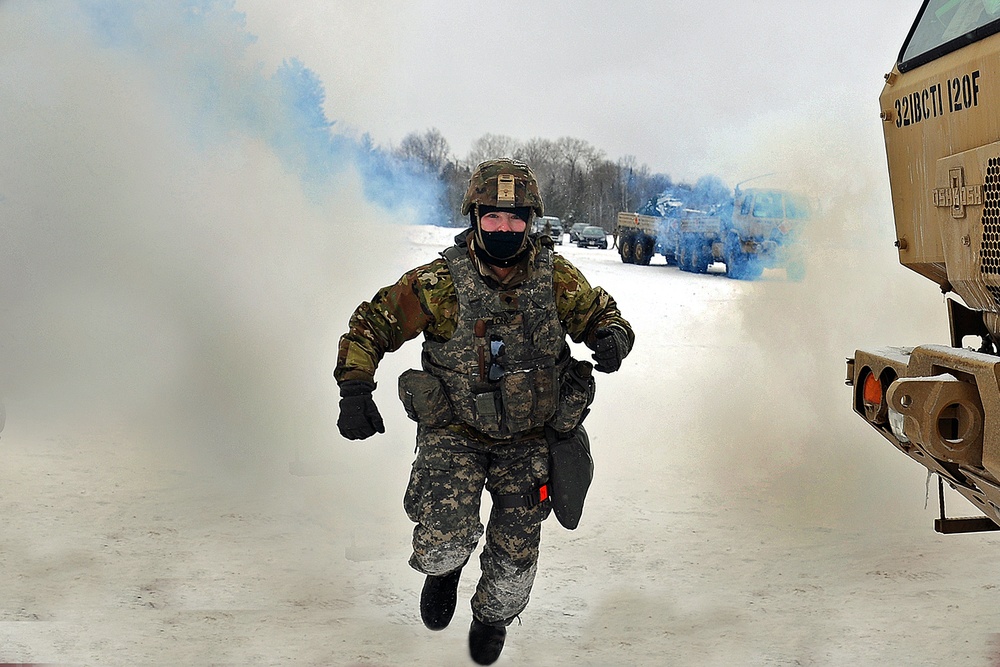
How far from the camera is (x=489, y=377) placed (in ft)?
12.3

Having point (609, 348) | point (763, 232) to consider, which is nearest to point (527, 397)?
point (609, 348)

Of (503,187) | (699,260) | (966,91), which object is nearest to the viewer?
(966,91)

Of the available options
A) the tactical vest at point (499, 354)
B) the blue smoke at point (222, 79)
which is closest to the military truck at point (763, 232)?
the blue smoke at point (222, 79)

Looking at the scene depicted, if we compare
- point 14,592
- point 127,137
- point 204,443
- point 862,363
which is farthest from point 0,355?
point 862,363

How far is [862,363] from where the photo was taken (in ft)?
12.3

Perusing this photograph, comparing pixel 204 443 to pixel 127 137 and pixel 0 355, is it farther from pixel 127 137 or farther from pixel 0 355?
pixel 127 137

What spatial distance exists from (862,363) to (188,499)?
12.7 feet

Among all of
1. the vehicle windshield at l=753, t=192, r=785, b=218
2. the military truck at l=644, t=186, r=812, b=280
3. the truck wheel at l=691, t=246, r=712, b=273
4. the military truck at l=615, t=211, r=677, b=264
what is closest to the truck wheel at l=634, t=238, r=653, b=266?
the military truck at l=615, t=211, r=677, b=264

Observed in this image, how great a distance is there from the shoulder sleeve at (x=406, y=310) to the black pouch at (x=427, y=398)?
14 centimetres

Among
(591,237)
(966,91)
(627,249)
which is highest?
(591,237)

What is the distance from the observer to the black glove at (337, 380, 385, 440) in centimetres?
357

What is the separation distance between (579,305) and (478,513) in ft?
2.91

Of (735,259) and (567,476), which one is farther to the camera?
(735,259)

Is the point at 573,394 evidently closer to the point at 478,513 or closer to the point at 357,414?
the point at 478,513
